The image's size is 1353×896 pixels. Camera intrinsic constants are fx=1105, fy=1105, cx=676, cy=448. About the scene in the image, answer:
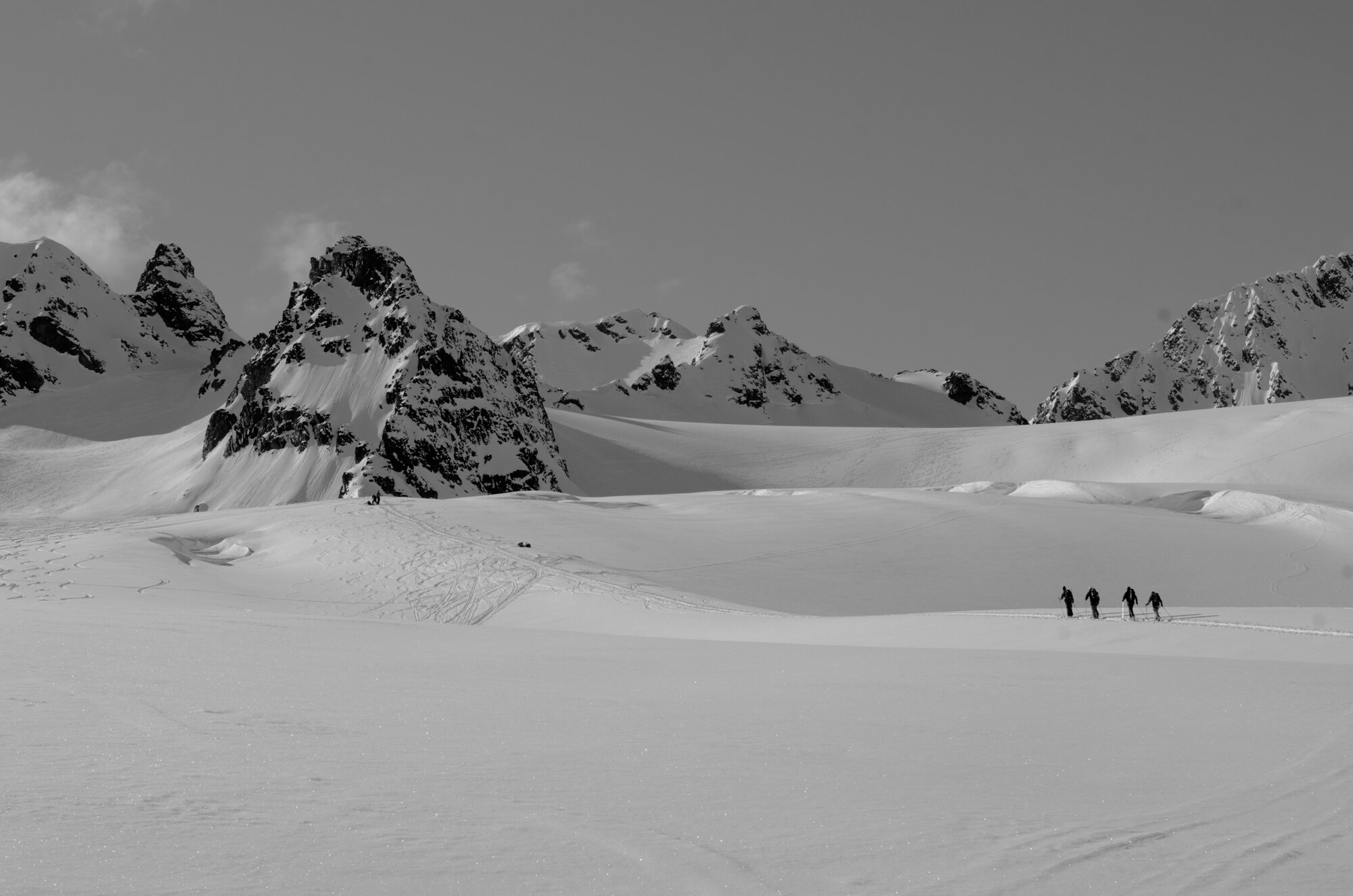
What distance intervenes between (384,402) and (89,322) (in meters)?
78.0

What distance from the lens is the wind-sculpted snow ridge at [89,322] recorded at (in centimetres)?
16062

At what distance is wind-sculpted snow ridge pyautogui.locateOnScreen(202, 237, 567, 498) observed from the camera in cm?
11938

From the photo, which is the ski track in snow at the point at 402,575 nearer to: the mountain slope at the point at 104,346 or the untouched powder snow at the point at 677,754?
the untouched powder snow at the point at 677,754

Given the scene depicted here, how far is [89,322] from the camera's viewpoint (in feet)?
575

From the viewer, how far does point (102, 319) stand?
582 ft

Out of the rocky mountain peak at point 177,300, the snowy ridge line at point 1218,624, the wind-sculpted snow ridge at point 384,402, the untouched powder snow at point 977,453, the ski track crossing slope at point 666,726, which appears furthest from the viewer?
the rocky mountain peak at point 177,300

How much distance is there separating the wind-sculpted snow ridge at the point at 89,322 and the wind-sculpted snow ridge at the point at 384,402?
29.7 m

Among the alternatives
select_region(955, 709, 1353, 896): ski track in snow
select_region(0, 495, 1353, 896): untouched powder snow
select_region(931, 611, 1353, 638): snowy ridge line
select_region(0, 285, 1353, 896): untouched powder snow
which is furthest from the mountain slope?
select_region(955, 709, 1353, 896): ski track in snow

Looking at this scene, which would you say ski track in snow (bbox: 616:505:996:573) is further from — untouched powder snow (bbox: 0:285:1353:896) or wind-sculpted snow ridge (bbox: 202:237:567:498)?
wind-sculpted snow ridge (bbox: 202:237:567:498)

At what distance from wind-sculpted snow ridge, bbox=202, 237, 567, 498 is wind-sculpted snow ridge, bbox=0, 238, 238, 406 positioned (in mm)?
29736

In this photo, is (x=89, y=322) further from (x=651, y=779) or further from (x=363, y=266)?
(x=651, y=779)

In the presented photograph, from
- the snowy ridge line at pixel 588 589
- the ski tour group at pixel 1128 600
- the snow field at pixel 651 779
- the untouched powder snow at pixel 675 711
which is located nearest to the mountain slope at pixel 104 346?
the untouched powder snow at pixel 675 711

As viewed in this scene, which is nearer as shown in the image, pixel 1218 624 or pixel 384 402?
pixel 1218 624

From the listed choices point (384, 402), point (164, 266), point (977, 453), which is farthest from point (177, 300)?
point (977, 453)
